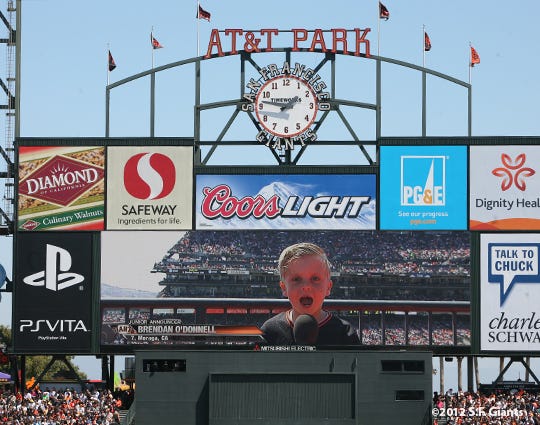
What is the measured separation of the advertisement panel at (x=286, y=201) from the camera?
54.0 m

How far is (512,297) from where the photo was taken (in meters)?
53.5

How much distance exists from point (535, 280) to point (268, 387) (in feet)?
38.1

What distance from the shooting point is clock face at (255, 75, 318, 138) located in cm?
5419

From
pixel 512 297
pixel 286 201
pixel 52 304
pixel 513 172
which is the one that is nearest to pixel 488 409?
pixel 512 297

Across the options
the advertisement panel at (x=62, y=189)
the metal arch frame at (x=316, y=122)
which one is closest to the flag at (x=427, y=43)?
the metal arch frame at (x=316, y=122)

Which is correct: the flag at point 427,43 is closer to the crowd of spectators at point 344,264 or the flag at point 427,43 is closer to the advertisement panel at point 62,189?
the crowd of spectators at point 344,264

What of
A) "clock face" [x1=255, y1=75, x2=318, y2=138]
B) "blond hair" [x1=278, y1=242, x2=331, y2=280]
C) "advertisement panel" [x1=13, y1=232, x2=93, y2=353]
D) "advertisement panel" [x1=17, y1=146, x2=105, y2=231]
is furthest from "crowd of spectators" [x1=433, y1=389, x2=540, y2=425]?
"advertisement panel" [x1=17, y1=146, x2=105, y2=231]

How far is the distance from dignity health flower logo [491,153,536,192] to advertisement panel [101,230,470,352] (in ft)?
9.22

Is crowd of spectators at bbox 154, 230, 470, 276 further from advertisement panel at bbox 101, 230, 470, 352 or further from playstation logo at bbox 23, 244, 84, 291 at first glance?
playstation logo at bbox 23, 244, 84, 291

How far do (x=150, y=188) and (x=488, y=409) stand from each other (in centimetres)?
1635

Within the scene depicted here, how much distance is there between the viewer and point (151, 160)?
2146 inches

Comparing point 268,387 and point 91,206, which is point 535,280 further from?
point 91,206

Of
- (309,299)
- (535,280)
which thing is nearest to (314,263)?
(309,299)

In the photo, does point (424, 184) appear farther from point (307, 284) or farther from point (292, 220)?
point (307, 284)
